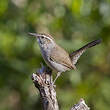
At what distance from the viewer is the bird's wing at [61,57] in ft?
23.3

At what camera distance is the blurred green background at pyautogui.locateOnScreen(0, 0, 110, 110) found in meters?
7.89

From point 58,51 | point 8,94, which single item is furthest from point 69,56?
point 8,94

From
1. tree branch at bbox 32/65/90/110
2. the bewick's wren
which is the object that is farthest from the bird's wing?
tree branch at bbox 32/65/90/110

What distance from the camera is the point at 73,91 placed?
8.42 meters

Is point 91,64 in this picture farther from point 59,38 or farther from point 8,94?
→ point 8,94

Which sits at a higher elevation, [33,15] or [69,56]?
[33,15]

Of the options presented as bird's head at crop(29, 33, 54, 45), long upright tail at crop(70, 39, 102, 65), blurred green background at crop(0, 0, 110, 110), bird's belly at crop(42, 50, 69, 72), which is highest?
blurred green background at crop(0, 0, 110, 110)

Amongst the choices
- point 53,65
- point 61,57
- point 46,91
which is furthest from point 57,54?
point 46,91

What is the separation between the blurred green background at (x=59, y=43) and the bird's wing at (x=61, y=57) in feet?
1.86

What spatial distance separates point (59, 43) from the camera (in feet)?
25.5

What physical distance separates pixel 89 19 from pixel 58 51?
4.33 feet

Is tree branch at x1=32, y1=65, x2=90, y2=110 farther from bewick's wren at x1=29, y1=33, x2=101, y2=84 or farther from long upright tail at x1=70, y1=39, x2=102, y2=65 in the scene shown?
long upright tail at x1=70, y1=39, x2=102, y2=65

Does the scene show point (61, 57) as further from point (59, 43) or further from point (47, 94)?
point (47, 94)

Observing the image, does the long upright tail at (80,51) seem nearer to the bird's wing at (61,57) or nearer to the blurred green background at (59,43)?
the bird's wing at (61,57)
